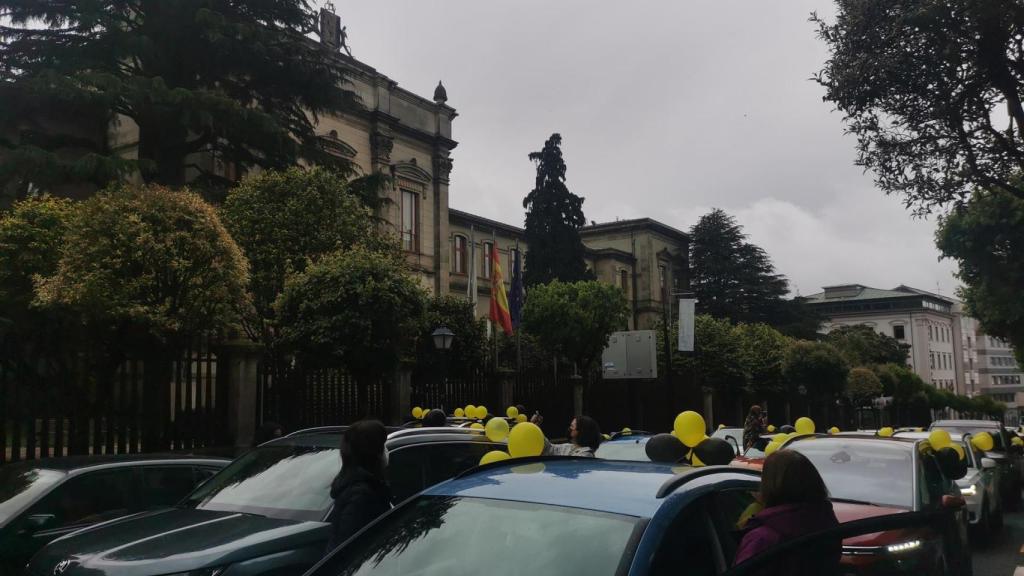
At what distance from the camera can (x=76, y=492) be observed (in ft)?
20.2

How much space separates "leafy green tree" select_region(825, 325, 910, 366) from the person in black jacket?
6150cm

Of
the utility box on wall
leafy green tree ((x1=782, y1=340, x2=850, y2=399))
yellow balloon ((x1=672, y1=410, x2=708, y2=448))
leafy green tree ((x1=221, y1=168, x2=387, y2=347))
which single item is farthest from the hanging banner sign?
yellow balloon ((x1=672, y1=410, x2=708, y2=448))

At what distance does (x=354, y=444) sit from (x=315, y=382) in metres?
12.2

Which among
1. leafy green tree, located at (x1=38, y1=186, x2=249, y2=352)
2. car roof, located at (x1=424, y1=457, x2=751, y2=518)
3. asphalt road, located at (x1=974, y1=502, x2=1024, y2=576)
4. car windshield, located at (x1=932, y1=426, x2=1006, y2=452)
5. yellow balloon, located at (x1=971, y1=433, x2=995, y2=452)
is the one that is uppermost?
leafy green tree, located at (x1=38, y1=186, x2=249, y2=352)

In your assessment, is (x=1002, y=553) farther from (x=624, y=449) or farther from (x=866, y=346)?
(x=866, y=346)

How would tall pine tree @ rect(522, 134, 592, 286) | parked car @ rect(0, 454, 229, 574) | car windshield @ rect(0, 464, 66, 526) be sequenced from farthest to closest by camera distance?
tall pine tree @ rect(522, 134, 592, 286), car windshield @ rect(0, 464, 66, 526), parked car @ rect(0, 454, 229, 574)

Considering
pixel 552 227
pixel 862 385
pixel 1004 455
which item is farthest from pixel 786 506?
pixel 862 385

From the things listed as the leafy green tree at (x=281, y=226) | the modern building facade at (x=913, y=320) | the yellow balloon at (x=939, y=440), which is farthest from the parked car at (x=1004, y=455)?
the modern building facade at (x=913, y=320)

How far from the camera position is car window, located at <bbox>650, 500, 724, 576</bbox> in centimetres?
313

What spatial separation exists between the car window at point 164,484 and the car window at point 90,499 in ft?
0.34

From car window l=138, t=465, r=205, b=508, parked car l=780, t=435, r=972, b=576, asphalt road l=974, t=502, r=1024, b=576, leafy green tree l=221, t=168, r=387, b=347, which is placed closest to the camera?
parked car l=780, t=435, r=972, b=576

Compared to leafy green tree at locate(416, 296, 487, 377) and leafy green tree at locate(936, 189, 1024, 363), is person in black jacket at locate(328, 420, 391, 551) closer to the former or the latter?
leafy green tree at locate(416, 296, 487, 377)

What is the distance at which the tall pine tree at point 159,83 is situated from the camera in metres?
18.7

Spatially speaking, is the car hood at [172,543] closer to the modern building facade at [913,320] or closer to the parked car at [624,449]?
the parked car at [624,449]
